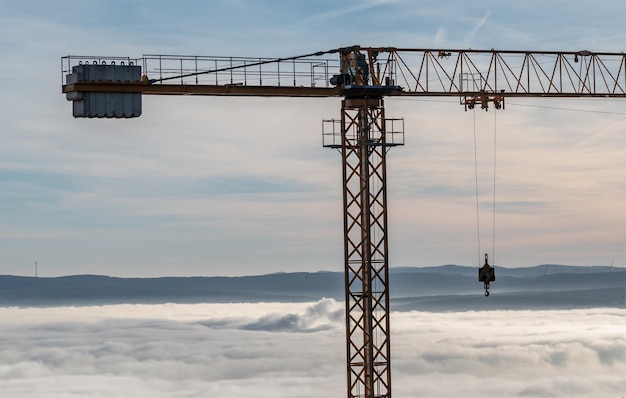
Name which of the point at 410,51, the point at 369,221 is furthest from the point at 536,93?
the point at 369,221

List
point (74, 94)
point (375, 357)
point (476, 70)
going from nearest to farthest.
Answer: point (74, 94) → point (375, 357) → point (476, 70)

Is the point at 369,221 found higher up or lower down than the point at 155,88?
lower down

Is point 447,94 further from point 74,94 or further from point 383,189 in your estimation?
point 74,94

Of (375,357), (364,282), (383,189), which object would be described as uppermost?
(383,189)

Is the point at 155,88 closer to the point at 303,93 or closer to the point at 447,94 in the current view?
the point at 303,93

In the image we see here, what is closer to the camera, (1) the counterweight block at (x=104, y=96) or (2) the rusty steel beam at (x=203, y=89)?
(1) the counterweight block at (x=104, y=96)

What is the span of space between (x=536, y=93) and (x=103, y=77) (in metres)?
30.3

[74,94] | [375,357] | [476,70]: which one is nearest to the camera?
[74,94]

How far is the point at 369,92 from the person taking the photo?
74312 millimetres

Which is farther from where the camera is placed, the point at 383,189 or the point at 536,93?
the point at 536,93

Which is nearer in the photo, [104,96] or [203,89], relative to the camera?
[104,96]

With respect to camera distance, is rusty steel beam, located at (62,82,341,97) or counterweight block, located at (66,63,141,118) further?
rusty steel beam, located at (62,82,341,97)

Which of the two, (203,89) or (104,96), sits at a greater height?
(203,89)

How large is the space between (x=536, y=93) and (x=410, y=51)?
38.0ft
